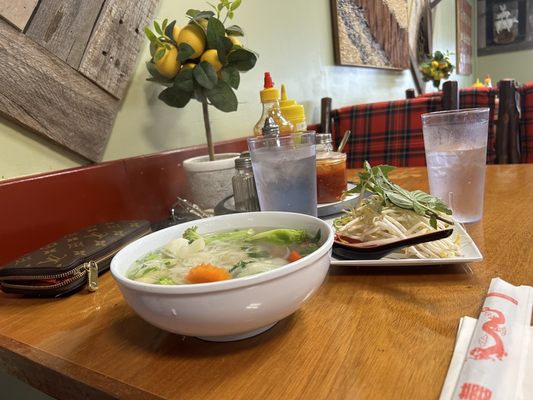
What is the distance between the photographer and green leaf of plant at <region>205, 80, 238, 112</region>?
0.90 m

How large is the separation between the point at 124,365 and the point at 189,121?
92 cm

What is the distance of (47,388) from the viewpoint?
1.33 ft

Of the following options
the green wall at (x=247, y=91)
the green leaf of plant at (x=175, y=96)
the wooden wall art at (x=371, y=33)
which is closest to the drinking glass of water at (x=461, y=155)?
the green leaf of plant at (x=175, y=96)

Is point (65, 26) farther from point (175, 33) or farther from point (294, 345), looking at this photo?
point (294, 345)

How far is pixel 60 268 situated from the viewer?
562 mm

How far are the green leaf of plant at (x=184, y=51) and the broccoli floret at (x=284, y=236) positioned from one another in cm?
53

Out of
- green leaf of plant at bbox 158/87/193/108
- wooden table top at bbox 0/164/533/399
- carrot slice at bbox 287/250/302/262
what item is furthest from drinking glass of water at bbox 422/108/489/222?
green leaf of plant at bbox 158/87/193/108

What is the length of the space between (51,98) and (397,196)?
712 mm

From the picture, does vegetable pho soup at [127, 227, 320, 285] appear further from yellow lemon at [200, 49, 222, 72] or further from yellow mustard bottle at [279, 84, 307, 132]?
yellow mustard bottle at [279, 84, 307, 132]

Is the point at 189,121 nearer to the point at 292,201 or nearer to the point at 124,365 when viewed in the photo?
the point at 292,201

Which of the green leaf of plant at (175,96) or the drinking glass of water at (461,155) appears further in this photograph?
the green leaf of plant at (175,96)

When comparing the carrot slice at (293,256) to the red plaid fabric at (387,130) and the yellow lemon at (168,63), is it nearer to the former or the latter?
the yellow lemon at (168,63)

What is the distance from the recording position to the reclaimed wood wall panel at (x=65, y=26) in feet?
2.64

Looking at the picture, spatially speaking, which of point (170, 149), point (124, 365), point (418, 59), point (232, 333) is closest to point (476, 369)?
point (232, 333)
